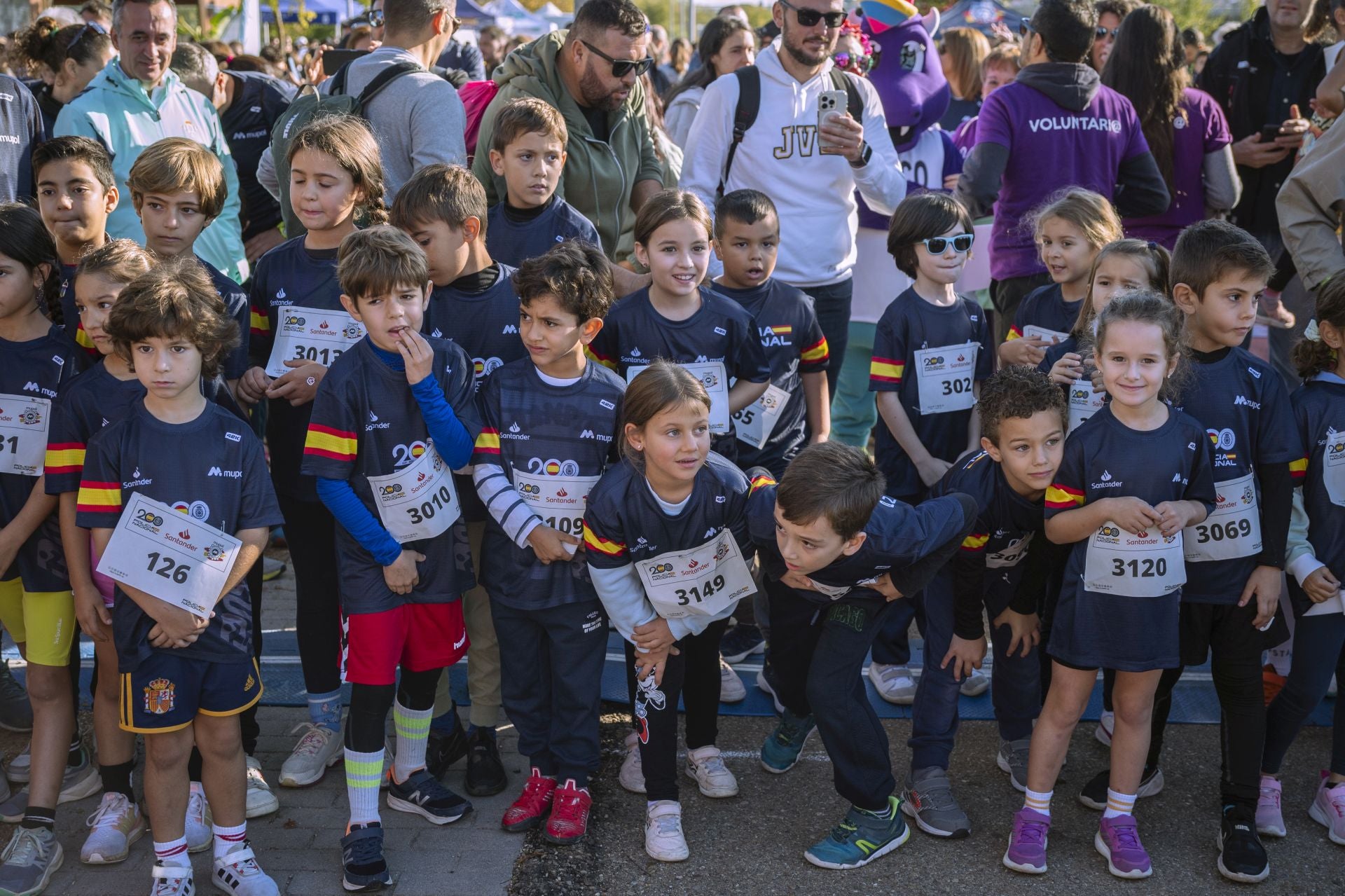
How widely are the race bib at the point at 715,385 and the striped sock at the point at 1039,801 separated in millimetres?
1456

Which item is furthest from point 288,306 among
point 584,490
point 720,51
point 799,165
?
point 720,51

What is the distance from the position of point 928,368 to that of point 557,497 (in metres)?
1.48

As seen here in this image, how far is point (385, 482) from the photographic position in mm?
3434

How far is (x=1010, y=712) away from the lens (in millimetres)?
3910

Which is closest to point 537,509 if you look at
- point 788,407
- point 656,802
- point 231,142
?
point 656,802

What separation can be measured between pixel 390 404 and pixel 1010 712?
2188 mm

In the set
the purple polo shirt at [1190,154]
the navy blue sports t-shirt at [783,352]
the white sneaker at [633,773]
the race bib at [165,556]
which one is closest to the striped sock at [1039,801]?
the white sneaker at [633,773]

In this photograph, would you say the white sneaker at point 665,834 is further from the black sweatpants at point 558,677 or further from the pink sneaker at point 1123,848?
the pink sneaker at point 1123,848

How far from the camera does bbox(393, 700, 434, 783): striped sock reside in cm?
374

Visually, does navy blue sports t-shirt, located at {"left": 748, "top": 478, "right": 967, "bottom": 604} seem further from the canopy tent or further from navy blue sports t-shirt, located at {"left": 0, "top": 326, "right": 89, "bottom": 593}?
the canopy tent

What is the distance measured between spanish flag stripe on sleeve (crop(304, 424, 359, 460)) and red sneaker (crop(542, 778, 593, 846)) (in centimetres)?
119

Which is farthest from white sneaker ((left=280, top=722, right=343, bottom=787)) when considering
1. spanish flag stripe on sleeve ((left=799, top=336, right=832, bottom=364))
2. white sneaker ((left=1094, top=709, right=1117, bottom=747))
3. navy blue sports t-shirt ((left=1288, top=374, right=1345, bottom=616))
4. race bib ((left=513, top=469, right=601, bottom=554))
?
navy blue sports t-shirt ((left=1288, top=374, right=1345, bottom=616))

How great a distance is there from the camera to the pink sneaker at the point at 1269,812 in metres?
3.66

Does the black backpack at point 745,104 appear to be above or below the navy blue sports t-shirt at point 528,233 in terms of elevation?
above
